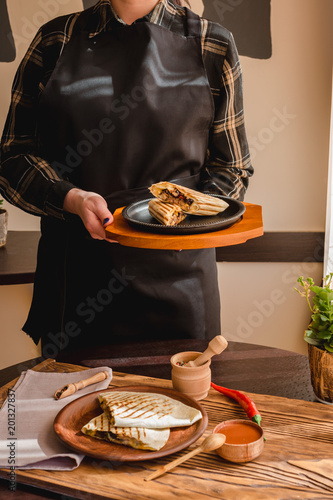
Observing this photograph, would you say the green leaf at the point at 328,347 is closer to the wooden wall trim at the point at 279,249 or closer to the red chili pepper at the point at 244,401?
the red chili pepper at the point at 244,401

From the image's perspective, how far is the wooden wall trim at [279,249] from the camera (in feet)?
9.23

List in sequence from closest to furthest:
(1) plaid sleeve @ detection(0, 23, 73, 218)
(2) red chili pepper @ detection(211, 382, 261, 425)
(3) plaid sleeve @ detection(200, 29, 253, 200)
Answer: (2) red chili pepper @ detection(211, 382, 261, 425) < (1) plaid sleeve @ detection(0, 23, 73, 218) < (3) plaid sleeve @ detection(200, 29, 253, 200)

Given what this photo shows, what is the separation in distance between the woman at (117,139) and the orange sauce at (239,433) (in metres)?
0.67

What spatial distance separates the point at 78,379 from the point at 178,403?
33 cm

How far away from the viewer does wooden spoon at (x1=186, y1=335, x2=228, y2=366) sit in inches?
48.9

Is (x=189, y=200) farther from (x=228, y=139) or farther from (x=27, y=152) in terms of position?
(x=27, y=152)

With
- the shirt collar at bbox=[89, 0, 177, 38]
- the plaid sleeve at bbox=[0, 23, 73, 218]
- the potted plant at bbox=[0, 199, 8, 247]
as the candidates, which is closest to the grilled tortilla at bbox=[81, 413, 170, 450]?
the plaid sleeve at bbox=[0, 23, 73, 218]

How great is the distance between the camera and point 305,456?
108 centimetres

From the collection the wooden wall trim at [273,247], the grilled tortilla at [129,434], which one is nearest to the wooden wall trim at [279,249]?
the wooden wall trim at [273,247]

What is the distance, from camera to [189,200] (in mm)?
1581

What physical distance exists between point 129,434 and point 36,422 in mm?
261

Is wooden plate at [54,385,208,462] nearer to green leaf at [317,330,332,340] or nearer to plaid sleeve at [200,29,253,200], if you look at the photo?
green leaf at [317,330,332,340]

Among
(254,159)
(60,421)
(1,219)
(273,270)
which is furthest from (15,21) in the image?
(60,421)

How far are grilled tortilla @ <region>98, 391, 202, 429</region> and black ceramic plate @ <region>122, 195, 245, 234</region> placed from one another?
0.40 meters
